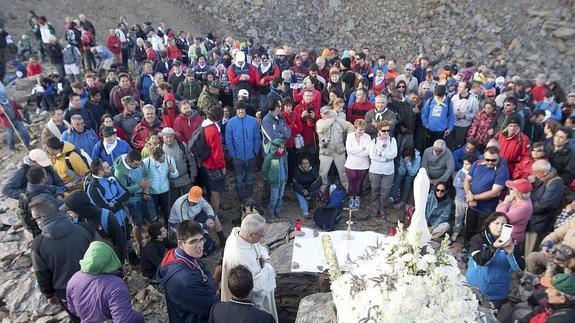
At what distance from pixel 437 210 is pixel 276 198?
3295 mm

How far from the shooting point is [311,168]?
346 inches

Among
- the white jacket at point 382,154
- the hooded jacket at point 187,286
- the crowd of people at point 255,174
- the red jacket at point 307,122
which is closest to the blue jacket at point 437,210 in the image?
the crowd of people at point 255,174

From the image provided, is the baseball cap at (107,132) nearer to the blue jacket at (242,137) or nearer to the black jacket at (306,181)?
the blue jacket at (242,137)

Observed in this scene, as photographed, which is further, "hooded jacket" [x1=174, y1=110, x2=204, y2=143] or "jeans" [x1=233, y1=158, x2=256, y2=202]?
"jeans" [x1=233, y1=158, x2=256, y2=202]

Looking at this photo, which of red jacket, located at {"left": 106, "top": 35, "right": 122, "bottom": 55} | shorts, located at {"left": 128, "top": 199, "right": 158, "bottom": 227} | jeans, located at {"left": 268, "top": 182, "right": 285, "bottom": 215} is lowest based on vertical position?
jeans, located at {"left": 268, "top": 182, "right": 285, "bottom": 215}

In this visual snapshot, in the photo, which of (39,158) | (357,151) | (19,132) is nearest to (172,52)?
(19,132)

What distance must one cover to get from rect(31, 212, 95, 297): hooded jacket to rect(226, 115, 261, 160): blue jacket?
Result: 3.65 metres

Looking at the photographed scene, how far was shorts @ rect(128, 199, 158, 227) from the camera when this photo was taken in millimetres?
7273

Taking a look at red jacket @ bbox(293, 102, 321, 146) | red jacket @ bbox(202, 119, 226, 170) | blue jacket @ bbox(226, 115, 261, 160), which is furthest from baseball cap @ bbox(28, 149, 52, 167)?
red jacket @ bbox(293, 102, 321, 146)

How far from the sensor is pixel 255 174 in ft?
33.8

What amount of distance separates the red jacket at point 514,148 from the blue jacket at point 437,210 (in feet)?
4.74

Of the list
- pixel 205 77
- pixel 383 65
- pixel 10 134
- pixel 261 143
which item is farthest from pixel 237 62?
pixel 10 134

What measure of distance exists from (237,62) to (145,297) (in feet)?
21.7

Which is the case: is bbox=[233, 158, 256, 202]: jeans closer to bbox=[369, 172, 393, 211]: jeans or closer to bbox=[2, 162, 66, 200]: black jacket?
bbox=[369, 172, 393, 211]: jeans
